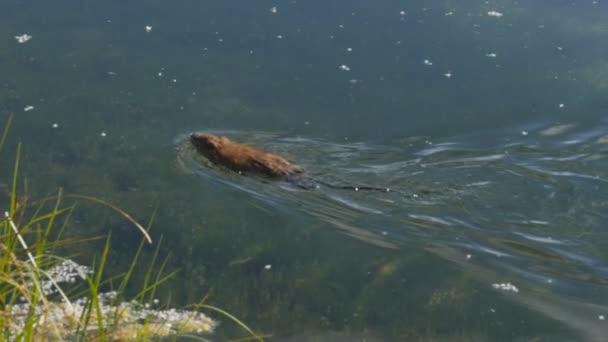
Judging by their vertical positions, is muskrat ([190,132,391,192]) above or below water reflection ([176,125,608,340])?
above

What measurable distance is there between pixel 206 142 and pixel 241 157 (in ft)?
0.83

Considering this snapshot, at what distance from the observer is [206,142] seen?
5.89 meters

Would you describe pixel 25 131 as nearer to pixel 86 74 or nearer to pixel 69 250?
pixel 86 74

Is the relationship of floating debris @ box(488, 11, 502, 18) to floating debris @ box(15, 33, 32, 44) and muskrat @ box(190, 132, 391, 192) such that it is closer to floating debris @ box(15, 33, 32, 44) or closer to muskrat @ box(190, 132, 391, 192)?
muskrat @ box(190, 132, 391, 192)

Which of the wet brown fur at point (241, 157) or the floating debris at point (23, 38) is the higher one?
the floating debris at point (23, 38)

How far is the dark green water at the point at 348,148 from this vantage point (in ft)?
15.8

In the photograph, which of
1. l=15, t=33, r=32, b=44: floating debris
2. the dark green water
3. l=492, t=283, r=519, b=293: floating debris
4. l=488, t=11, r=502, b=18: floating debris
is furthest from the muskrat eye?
l=488, t=11, r=502, b=18: floating debris

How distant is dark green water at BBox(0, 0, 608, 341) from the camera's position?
4.81 m

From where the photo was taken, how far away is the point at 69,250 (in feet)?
16.6

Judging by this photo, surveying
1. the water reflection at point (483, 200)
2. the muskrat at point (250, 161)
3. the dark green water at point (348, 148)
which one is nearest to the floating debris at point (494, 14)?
the dark green water at point (348, 148)

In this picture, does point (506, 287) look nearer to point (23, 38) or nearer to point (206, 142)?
point (206, 142)

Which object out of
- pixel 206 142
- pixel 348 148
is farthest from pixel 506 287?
pixel 206 142

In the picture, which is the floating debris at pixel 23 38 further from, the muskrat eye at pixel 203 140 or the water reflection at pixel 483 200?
the muskrat eye at pixel 203 140

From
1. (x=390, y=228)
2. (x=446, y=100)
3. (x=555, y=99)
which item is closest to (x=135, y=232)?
(x=390, y=228)
